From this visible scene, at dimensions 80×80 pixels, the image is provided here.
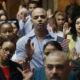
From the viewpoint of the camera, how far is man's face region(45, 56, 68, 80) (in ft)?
16.4

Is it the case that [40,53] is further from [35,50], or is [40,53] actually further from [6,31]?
[6,31]

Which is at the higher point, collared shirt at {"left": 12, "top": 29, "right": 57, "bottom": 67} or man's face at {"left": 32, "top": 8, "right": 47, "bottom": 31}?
man's face at {"left": 32, "top": 8, "right": 47, "bottom": 31}

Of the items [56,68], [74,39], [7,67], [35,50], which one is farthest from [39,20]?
[56,68]

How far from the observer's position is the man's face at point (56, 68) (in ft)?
16.4

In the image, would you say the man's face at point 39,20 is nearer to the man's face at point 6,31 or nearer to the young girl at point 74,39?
the young girl at point 74,39

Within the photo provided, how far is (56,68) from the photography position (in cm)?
505

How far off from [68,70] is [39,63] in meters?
1.43

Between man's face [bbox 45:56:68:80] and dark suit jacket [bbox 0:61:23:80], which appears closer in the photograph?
man's face [bbox 45:56:68:80]

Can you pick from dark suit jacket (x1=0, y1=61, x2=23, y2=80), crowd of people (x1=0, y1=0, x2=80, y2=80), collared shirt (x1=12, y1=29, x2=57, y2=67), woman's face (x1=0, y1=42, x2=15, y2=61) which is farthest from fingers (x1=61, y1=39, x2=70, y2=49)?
dark suit jacket (x1=0, y1=61, x2=23, y2=80)

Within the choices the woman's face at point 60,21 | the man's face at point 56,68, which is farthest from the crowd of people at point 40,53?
the woman's face at point 60,21

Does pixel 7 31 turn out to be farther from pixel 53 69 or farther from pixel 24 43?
pixel 53 69

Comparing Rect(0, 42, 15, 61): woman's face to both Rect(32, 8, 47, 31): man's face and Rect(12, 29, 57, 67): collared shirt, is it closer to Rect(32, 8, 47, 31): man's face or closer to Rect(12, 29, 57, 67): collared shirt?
Rect(12, 29, 57, 67): collared shirt

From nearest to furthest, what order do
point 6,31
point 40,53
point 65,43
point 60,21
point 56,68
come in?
point 56,68
point 40,53
point 65,43
point 6,31
point 60,21

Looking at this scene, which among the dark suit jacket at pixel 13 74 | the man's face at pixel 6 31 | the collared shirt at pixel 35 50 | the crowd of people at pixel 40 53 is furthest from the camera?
the man's face at pixel 6 31
